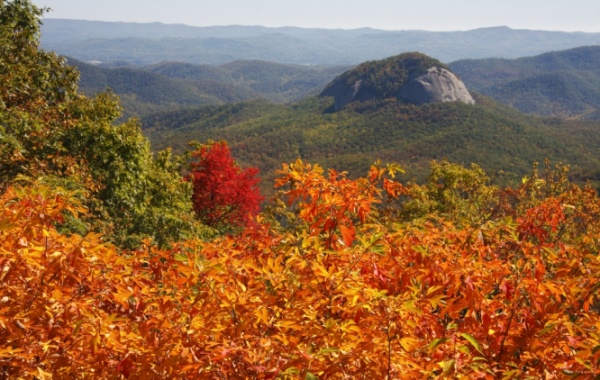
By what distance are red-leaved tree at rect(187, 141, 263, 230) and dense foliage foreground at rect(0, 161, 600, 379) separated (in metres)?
18.6

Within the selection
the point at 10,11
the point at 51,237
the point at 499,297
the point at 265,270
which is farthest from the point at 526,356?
the point at 10,11

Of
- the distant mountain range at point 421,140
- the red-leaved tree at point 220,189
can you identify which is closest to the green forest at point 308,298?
the red-leaved tree at point 220,189

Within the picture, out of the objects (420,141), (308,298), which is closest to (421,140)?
(420,141)

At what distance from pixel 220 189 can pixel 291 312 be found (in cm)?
2011

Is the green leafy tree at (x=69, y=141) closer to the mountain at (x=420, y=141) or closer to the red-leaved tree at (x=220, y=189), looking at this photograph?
the red-leaved tree at (x=220, y=189)

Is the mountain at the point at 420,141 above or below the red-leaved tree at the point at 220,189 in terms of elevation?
below

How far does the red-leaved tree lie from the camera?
74.1ft

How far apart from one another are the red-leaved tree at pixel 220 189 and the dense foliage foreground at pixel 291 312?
61.1 ft

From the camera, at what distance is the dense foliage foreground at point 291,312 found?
2.61 meters

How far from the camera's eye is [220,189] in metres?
22.8

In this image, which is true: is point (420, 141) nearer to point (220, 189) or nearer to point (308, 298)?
point (220, 189)

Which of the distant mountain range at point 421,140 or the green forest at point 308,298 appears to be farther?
the distant mountain range at point 421,140

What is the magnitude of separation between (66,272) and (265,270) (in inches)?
54.6

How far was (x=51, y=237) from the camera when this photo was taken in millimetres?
3176
